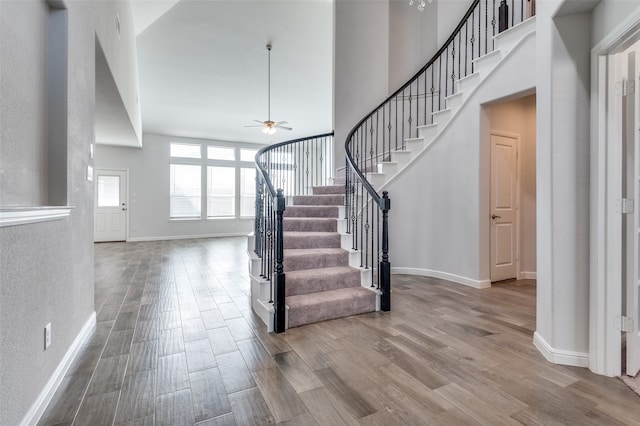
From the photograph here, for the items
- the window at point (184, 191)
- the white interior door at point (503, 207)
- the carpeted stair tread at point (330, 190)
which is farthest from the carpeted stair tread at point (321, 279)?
the window at point (184, 191)

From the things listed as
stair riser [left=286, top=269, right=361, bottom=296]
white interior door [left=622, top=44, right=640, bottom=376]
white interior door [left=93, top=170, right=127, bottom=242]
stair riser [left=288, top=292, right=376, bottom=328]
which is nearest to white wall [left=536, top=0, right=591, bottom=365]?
white interior door [left=622, top=44, right=640, bottom=376]

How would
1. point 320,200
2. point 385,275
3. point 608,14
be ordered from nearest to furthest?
1. point 608,14
2. point 385,275
3. point 320,200

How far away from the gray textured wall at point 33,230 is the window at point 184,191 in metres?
7.48

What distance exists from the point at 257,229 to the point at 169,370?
Answer: 1.73 m

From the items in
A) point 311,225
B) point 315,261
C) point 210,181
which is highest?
Answer: point 210,181

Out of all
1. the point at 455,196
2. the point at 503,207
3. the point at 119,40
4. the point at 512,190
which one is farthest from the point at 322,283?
the point at 119,40

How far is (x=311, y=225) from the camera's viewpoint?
157 inches

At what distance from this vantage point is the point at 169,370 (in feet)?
6.57

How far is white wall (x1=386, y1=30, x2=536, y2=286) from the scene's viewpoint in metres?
3.62

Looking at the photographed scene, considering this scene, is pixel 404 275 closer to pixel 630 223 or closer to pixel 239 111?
pixel 630 223

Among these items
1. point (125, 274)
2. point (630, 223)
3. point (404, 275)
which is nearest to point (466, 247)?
point (404, 275)

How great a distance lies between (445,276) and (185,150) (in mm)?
8688

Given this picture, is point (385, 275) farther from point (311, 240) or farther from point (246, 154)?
point (246, 154)

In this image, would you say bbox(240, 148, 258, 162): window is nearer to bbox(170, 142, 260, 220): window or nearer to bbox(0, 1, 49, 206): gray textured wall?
bbox(170, 142, 260, 220): window
